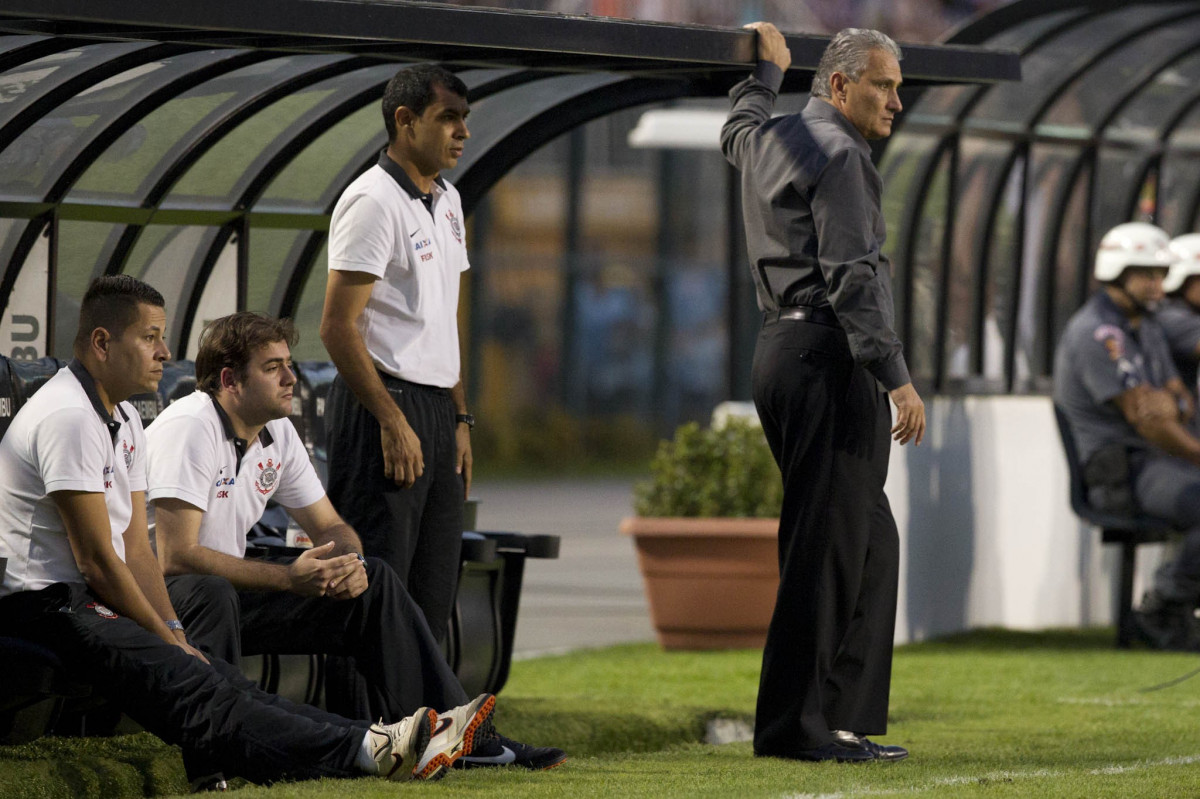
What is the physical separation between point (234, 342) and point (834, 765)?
2.21m

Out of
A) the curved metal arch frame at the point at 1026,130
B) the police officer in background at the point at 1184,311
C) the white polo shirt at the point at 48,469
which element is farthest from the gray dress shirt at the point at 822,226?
the police officer in background at the point at 1184,311

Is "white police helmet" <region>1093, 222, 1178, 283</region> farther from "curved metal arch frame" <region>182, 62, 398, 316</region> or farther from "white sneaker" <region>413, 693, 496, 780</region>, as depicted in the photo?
"white sneaker" <region>413, 693, 496, 780</region>

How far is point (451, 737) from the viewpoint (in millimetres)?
5629

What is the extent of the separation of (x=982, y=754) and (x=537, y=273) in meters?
24.0

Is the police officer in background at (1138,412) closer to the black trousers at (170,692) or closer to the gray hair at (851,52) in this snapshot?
the gray hair at (851,52)

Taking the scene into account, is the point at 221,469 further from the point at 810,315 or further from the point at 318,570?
the point at 810,315

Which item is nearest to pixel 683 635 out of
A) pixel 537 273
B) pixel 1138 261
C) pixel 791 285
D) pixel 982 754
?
pixel 1138 261

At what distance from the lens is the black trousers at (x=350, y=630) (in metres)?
5.83

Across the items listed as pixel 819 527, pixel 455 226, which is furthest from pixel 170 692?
pixel 819 527

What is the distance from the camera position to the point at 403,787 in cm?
546

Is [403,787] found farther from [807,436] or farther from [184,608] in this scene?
[807,436]

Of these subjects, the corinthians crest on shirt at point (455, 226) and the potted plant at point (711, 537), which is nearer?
the corinthians crest on shirt at point (455, 226)

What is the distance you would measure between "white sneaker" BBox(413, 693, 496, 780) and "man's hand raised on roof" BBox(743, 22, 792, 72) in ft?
7.85

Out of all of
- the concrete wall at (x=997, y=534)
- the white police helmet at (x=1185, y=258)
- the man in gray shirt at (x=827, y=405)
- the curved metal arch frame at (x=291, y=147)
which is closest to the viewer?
the man in gray shirt at (x=827, y=405)
